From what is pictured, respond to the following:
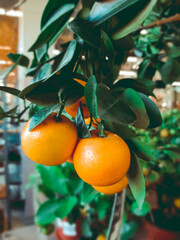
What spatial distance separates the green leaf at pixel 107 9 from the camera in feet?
0.89

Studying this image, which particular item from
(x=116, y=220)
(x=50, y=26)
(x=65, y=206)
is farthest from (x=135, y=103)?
(x=65, y=206)

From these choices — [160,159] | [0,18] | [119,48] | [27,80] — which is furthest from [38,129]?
[27,80]

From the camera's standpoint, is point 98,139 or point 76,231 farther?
point 76,231

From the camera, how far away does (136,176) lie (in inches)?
12.6

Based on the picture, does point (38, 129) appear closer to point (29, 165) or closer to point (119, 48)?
point (119, 48)

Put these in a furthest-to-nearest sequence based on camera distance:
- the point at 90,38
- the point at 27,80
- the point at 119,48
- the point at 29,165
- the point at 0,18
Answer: the point at 29,165 → the point at 27,80 → the point at 0,18 → the point at 119,48 → the point at 90,38

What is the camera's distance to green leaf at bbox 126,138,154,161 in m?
0.32

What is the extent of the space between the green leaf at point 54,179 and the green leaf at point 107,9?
870mm

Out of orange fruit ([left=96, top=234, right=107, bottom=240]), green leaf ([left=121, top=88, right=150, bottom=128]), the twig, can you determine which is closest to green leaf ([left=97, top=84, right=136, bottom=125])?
green leaf ([left=121, top=88, right=150, bottom=128])

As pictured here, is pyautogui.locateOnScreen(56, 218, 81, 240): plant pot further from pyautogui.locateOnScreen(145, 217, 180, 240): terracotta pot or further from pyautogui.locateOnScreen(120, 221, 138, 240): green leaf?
pyautogui.locateOnScreen(145, 217, 180, 240): terracotta pot

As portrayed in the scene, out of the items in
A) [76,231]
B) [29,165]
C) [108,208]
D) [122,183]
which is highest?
[122,183]

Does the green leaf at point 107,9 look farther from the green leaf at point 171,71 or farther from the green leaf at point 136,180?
the green leaf at point 171,71

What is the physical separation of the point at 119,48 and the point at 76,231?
98 cm

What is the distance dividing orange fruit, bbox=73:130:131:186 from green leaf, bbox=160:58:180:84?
0.40 m
